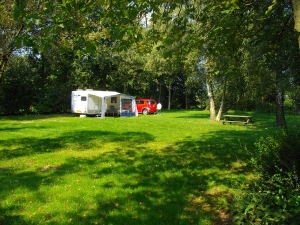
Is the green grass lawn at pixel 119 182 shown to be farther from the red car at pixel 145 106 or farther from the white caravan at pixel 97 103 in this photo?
the red car at pixel 145 106

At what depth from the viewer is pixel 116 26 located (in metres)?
3.39

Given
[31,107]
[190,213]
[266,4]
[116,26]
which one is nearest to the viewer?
[116,26]

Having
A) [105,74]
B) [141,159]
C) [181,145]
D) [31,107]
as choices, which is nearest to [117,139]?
[181,145]

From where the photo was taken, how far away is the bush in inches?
120

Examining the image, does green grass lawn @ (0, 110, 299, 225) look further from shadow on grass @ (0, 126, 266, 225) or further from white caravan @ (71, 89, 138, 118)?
white caravan @ (71, 89, 138, 118)

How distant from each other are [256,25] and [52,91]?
21.5 meters

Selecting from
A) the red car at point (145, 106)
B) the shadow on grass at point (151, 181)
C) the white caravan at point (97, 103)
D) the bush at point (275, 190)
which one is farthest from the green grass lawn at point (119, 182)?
the red car at point (145, 106)

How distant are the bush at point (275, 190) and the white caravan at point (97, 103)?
18275mm

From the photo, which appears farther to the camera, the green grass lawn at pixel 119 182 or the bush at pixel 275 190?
the green grass lawn at pixel 119 182

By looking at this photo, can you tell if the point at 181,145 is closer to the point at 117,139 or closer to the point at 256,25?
the point at 117,139

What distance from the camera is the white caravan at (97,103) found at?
73.9 feet

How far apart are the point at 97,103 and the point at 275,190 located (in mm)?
20608

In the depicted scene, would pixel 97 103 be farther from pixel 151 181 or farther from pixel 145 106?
pixel 151 181

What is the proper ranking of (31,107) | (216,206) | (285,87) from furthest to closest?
(31,107), (285,87), (216,206)
